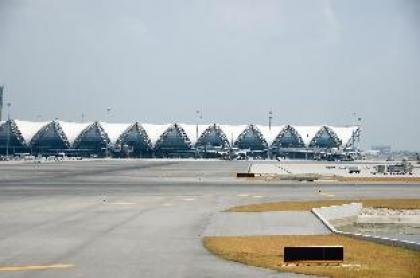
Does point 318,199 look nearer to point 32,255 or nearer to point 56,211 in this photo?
point 56,211

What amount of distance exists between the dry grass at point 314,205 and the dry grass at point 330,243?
11.1 m

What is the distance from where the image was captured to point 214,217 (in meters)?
30.2

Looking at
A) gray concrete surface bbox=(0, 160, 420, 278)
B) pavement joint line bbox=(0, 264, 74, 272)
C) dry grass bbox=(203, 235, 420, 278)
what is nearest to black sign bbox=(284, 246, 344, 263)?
dry grass bbox=(203, 235, 420, 278)

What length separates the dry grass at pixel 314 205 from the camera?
34625 mm

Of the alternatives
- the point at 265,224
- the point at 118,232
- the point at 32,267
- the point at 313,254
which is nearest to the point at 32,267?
the point at 32,267

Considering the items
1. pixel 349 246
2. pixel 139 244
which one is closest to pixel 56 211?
pixel 139 244

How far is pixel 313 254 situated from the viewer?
58.1 ft

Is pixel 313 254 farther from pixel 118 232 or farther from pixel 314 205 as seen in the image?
pixel 314 205

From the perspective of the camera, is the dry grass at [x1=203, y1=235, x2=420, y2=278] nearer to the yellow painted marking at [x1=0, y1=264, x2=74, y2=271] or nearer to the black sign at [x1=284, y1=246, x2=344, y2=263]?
the black sign at [x1=284, y1=246, x2=344, y2=263]

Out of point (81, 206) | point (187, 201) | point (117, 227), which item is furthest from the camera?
point (187, 201)

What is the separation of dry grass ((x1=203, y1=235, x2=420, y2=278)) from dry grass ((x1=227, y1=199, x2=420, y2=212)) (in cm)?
1109

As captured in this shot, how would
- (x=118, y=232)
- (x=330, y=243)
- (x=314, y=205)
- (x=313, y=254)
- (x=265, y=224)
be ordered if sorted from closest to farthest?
(x=313, y=254), (x=330, y=243), (x=118, y=232), (x=265, y=224), (x=314, y=205)

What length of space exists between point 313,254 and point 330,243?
167 inches

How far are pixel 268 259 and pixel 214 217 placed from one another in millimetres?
12010
